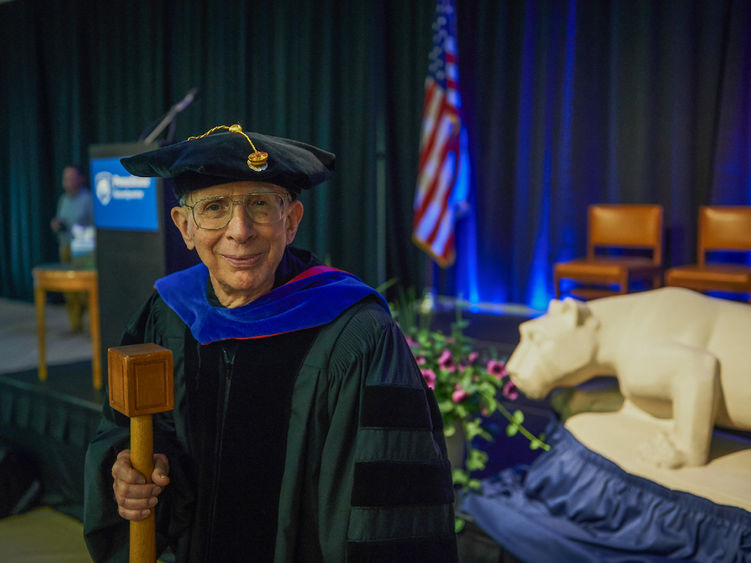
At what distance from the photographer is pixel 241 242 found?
4.55 ft

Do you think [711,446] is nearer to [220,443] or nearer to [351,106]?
[220,443]

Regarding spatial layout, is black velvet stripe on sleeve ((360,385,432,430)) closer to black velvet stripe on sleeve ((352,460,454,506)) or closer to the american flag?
black velvet stripe on sleeve ((352,460,454,506))

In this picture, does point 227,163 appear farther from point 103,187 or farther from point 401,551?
point 103,187

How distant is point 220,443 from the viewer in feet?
4.95

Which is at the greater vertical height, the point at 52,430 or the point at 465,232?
the point at 465,232

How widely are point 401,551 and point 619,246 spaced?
15.9ft

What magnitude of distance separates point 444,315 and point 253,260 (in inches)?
188

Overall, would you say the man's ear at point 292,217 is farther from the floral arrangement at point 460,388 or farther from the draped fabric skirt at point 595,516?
the draped fabric skirt at point 595,516

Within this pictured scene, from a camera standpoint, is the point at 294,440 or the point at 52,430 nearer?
the point at 294,440

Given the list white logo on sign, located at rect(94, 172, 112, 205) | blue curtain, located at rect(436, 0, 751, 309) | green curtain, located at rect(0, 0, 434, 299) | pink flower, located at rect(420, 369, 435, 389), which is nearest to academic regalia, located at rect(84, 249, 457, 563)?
pink flower, located at rect(420, 369, 435, 389)

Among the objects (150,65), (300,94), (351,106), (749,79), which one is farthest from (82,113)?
(749,79)

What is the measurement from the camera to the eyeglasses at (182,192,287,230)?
140cm

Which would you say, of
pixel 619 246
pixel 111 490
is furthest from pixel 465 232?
pixel 111 490

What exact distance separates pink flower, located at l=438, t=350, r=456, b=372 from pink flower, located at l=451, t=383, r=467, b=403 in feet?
0.24
